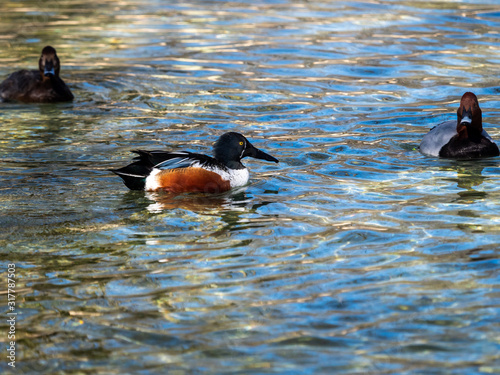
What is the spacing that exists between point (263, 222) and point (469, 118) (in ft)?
12.1

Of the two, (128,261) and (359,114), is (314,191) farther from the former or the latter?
(359,114)

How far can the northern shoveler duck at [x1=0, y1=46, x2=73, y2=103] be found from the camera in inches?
520

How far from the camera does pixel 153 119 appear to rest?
1214cm

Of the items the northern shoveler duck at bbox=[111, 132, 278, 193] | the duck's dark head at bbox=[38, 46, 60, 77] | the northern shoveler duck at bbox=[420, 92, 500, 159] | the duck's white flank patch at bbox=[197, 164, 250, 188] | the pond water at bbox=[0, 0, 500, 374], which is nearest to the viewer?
the pond water at bbox=[0, 0, 500, 374]

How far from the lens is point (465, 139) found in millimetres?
10203

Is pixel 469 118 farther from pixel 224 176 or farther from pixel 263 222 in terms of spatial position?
pixel 263 222

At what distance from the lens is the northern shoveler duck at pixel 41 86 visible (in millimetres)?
13203

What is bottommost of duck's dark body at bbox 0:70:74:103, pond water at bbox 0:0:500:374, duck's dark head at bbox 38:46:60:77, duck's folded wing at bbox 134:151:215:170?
pond water at bbox 0:0:500:374

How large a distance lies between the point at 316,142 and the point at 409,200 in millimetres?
2680

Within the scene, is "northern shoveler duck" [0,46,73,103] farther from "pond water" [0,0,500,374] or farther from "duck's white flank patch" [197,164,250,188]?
"duck's white flank patch" [197,164,250,188]

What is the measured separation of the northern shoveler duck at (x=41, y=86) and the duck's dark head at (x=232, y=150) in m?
5.01

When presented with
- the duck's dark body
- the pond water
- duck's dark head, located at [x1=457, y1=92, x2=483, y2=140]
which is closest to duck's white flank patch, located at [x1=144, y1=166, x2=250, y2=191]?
the pond water

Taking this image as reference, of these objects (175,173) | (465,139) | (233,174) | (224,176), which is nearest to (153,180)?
(175,173)

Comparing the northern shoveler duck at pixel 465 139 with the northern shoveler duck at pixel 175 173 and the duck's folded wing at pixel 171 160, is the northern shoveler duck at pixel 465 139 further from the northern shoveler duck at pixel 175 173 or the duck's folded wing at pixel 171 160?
the duck's folded wing at pixel 171 160
